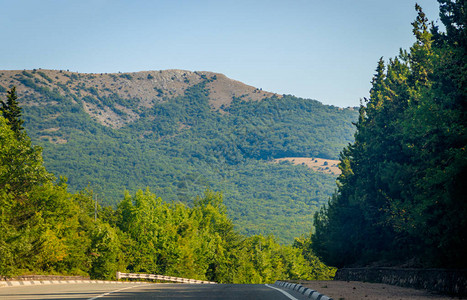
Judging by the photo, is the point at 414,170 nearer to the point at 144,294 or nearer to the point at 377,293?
the point at 377,293

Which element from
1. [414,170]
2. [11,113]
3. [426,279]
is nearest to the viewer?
[426,279]

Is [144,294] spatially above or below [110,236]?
above

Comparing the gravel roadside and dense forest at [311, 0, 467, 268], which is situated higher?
dense forest at [311, 0, 467, 268]

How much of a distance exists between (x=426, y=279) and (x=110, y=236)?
48705mm

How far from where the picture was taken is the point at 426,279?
18984mm

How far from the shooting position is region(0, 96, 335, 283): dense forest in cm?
4562

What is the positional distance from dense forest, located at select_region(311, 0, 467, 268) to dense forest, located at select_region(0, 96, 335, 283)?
26811 mm

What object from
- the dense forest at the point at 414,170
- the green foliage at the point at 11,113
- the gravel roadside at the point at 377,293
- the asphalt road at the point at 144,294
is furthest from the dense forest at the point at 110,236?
the gravel roadside at the point at 377,293

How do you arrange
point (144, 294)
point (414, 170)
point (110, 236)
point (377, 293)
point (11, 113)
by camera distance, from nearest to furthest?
point (144, 294) < point (377, 293) < point (414, 170) < point (11, 113) < point (110, 236)

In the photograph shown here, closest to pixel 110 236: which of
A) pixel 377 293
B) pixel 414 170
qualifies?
pixel 414 170

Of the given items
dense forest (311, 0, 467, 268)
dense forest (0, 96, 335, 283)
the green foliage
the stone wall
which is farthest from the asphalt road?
the green foliage

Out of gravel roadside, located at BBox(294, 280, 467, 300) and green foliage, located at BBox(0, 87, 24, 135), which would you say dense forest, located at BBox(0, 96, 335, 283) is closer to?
green foliage, located at BBox(0, 87, 24, 135)

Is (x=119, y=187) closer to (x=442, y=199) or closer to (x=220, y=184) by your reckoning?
(x=220, y=184)

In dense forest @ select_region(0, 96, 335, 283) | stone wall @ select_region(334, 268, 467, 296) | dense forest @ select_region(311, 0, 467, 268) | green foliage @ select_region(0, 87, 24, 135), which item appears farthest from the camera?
green foliage @ select_region(0, 87, 24, 135)
